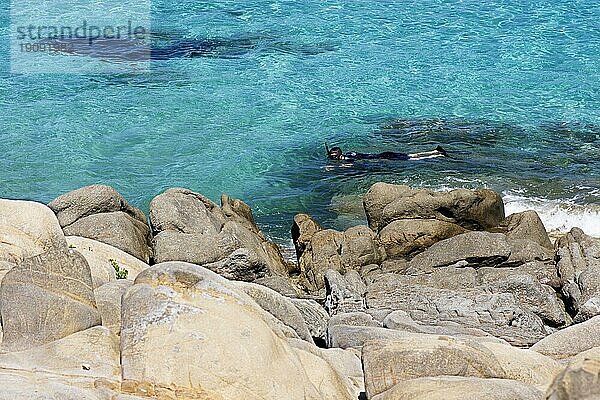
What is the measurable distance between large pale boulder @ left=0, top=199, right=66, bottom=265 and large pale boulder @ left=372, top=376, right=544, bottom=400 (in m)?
5.12

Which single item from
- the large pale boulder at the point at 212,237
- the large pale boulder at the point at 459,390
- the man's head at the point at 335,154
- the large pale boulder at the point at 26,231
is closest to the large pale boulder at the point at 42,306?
the large pale boulder at the point at 26,231

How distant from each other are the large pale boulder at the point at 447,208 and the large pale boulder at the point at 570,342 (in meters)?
8.22

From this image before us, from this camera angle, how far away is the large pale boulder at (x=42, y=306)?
7488 mm

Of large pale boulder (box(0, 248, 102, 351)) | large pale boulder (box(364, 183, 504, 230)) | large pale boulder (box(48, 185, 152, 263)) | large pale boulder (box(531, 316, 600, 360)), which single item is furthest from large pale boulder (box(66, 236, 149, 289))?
large pale boulder (box(364, 183, 504, 230))

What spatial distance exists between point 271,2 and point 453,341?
1375 inches

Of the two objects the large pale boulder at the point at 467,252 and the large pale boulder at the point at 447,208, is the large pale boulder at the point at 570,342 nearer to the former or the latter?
the large pale boulder at the point at 467,252

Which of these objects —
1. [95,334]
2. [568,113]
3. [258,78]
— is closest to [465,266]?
[95,334]

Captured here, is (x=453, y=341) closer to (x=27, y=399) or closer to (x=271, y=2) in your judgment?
(x=27, y=399)

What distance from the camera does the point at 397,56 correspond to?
33.0m

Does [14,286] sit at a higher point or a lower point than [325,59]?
higher

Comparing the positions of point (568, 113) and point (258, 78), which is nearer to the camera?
point (568, 113)

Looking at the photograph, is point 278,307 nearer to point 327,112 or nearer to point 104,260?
point 104,260

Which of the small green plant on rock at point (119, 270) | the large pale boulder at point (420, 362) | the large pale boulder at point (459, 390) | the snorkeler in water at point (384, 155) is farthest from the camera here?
the snorkeler in water at point (384, 155)

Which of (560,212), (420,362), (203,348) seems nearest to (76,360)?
(203,348)
